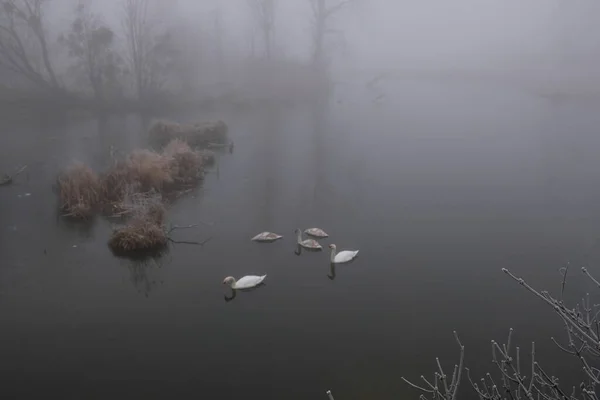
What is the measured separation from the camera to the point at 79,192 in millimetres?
12070

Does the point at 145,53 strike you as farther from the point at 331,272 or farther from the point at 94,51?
the point at 331,272

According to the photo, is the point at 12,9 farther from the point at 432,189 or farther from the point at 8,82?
the point at 432,189

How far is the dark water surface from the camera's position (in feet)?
23.2

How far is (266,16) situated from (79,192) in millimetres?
24159

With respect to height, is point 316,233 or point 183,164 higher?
point 183,164

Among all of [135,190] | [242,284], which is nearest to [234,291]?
[242,284]

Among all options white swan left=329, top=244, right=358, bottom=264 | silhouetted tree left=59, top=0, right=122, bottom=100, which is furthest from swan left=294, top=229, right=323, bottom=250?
silhouetted tree left=59, top=0, right=122, bottom=100

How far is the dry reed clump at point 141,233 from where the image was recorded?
10125mm

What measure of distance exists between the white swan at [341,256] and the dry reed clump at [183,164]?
593 centimetres

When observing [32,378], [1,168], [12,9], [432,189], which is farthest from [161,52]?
[32,378]

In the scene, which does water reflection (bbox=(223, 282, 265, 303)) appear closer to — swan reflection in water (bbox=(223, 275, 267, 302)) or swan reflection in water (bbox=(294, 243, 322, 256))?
swan reflection in water (bbox=(223, 275, 267, 302))

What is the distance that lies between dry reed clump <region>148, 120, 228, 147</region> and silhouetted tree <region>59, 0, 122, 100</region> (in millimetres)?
7583

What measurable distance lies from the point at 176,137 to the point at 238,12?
31283 mm

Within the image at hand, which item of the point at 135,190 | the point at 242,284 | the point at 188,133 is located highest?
the point at 188,133
